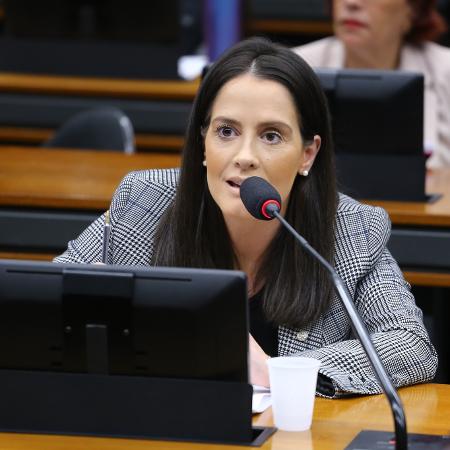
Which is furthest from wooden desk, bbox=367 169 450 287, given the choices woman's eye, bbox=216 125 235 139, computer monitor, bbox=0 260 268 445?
computer monitor, bbox=0 260 268 445

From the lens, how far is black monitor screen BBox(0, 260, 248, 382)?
5.92 ft

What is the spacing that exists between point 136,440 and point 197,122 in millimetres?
770

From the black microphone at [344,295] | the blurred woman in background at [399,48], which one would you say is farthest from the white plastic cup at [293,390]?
the blurred woman in background at [399,48]

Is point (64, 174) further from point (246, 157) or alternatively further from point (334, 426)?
point (334, 426)

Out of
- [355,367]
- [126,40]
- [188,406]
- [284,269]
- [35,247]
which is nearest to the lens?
[188,406]

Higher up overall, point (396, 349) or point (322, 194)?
point (322, 194)

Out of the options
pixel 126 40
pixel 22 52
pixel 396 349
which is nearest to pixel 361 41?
pixel 126 40

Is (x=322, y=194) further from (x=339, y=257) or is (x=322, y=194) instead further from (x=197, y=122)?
(x=197, y=122)

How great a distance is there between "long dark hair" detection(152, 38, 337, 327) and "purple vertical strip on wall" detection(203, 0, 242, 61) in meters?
3.53

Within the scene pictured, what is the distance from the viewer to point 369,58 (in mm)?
4520

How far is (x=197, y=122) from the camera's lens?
2.43 metres

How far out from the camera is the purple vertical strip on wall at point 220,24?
598cm

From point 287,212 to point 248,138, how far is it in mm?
→ 221

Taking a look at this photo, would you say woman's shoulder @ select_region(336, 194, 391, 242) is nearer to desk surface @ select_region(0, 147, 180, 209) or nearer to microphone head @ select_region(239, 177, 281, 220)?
microphone head @ select_region(239, 177, 281, 220)
